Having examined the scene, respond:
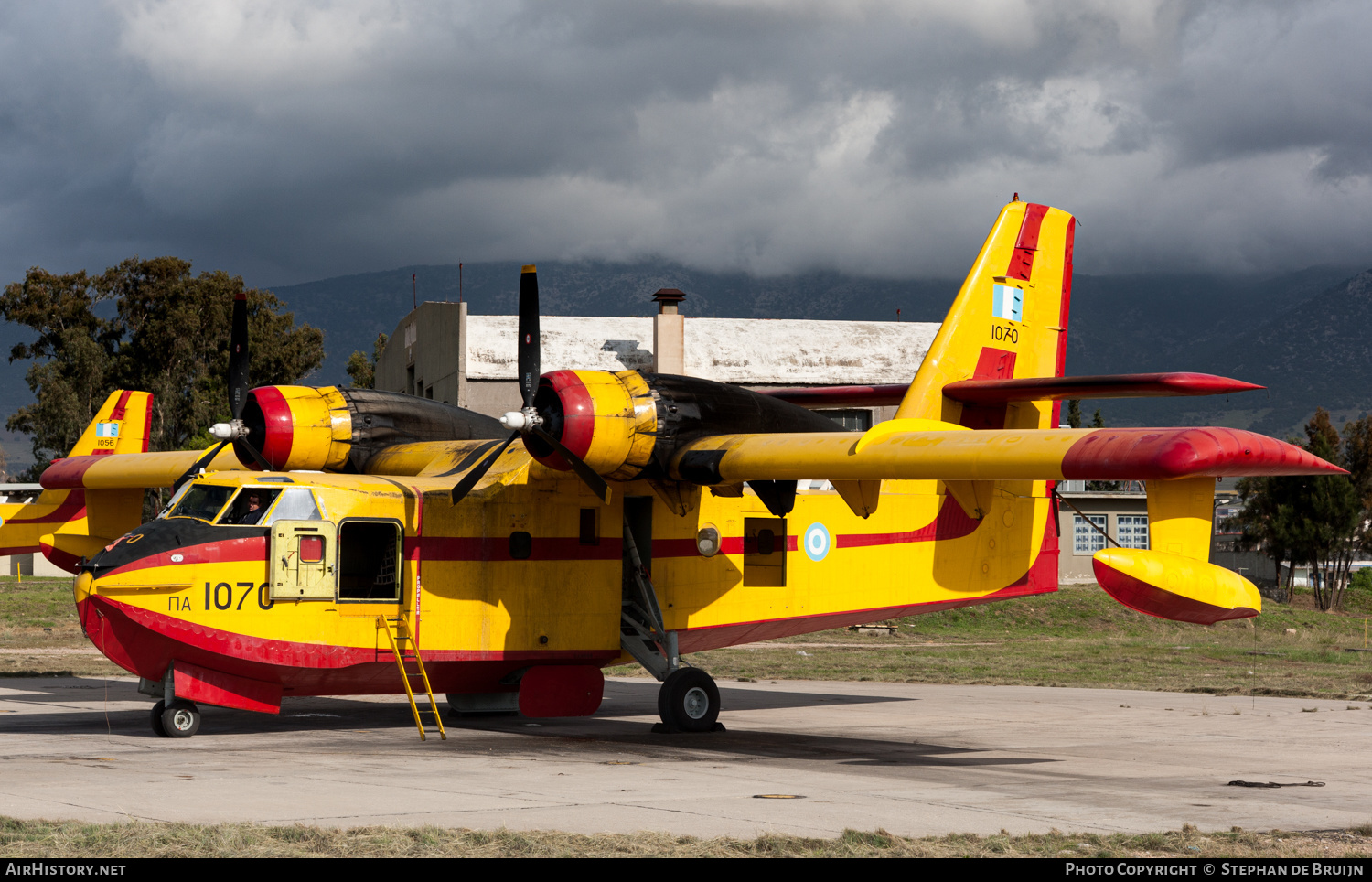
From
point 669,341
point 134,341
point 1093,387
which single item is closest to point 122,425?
point 1093,387

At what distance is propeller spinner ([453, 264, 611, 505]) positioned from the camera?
15.1m

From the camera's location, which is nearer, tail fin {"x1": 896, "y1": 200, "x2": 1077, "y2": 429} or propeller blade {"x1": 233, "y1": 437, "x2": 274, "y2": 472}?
propeller blade {"x1": 233, "y1": 437, "x2": 274, "y2": 472}

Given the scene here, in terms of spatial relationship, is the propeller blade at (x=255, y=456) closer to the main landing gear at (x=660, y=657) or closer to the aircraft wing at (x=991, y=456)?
the main landing gear at (x=660, y=657)

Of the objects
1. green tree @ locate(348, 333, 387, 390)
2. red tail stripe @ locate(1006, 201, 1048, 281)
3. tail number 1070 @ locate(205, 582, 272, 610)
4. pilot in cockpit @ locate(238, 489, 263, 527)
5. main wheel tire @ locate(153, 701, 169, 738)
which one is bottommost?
main wheel tire @ locate(153, 701, 169, 738)

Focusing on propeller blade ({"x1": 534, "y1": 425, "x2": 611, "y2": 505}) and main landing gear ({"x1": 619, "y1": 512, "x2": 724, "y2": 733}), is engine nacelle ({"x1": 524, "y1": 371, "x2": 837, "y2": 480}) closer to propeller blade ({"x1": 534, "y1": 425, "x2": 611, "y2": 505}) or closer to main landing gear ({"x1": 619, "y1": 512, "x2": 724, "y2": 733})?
propeller blade ({"x1": 534, "y1": 425, "x2": 611, "y2": 505})

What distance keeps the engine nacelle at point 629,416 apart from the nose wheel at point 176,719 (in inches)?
189

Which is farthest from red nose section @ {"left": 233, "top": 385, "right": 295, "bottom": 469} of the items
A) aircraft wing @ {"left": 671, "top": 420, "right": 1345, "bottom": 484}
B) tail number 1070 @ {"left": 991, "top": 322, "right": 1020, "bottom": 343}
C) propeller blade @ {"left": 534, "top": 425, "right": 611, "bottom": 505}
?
tail number 1070 @ {"left": 991, "top": 322, "right": 1020, "bottom": 343}

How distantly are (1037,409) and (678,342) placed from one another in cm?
3020

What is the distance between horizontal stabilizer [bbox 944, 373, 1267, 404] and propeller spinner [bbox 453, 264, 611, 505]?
527cm

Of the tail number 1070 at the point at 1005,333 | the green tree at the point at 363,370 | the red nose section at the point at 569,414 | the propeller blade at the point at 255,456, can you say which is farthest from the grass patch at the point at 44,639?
the green tree at the point at 363,370

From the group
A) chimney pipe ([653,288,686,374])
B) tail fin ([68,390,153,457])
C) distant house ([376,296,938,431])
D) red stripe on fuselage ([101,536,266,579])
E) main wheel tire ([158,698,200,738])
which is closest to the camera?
red stripe on fuselage ([101,536,266,579])

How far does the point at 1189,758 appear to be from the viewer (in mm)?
14773

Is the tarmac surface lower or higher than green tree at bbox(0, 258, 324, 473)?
lower

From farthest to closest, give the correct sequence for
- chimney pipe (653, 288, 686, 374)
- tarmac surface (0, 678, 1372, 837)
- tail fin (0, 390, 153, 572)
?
1. chimney pipe (653, 288, 686, 374)
2. tail fin (0, 390, 153, 572)
3. tarmac surface (0, 678, 1372, 837)
